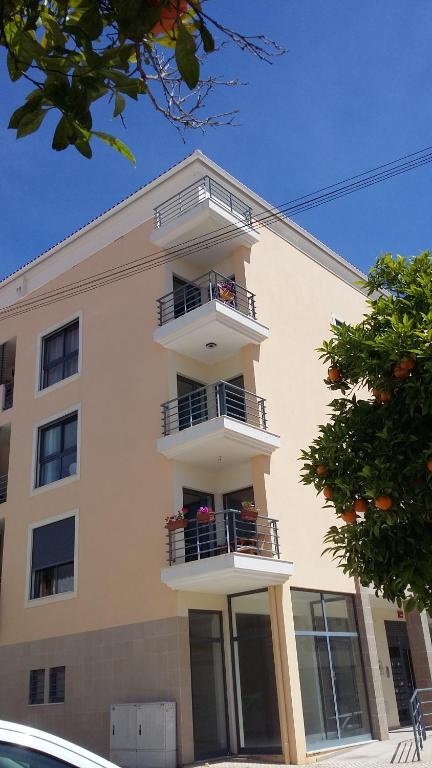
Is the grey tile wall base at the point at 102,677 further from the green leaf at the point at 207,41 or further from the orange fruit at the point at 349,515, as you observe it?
the green leaf at the point at 207,41

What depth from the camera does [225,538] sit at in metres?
14.5

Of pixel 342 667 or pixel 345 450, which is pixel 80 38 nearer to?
pixel 345 450

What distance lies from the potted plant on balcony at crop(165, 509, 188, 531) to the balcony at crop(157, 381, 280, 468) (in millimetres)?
1280

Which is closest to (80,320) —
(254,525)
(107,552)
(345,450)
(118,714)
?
(107,552)

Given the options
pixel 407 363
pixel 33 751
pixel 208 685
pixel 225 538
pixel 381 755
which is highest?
pixel 225 538

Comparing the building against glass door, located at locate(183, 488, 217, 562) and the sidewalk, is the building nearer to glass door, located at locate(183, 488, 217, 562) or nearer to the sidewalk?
glass door, located at locate(183, 488, 217, 562)

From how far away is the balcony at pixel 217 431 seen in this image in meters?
14.0

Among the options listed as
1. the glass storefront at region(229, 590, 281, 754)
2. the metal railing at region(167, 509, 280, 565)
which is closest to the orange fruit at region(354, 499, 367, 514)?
the metal railing at region(167, 509, 280, 565)

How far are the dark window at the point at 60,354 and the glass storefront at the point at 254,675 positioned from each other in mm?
7641

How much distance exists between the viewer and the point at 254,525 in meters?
14.4

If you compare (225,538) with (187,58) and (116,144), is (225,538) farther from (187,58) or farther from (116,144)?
(187,58)

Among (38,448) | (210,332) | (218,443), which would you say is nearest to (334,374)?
(218,443)

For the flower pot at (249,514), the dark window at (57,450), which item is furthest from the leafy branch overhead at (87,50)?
the dark window at (57,450)

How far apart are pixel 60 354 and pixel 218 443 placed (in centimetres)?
662
